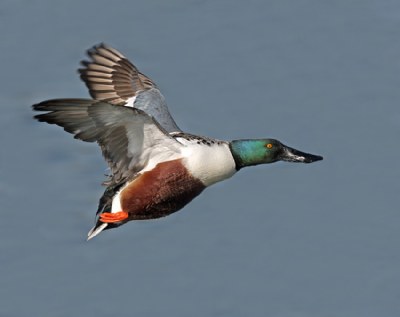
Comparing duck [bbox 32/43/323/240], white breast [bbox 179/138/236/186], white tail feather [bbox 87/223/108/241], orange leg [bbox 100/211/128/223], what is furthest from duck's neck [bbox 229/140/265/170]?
white tail feather [bbox 87/223/108/241]

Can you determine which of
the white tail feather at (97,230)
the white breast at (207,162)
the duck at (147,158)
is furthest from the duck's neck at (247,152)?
the white tail feather at (97,230)

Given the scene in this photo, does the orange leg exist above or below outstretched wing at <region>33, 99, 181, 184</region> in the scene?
below

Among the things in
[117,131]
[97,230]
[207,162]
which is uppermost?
[117,131]

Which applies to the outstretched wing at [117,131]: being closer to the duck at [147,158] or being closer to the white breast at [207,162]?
the duck at [147,158]

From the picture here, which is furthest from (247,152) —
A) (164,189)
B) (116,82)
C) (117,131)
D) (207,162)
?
(116,82)

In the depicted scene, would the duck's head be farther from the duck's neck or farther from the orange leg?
the orange leg

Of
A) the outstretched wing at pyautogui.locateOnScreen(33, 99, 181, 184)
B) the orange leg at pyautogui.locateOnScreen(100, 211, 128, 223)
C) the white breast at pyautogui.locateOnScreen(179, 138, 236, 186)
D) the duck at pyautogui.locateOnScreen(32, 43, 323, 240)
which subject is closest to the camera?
the outstretched wing at pyautogui.locateOnScreen(33, 99, 181, 184)

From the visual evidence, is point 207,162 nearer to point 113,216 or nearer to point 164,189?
point 164,189
